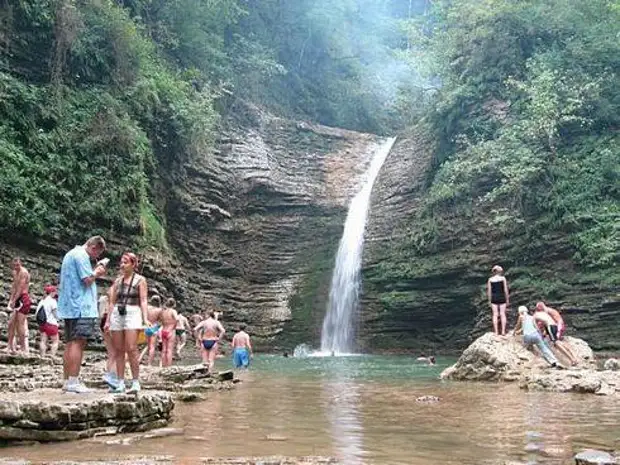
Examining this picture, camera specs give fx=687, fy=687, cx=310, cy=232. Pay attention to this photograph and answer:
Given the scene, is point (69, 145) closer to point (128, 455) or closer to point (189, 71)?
point (189, 71)

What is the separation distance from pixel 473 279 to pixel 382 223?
469 centimetres

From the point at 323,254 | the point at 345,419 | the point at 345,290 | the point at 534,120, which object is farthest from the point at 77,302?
the point at 323,254

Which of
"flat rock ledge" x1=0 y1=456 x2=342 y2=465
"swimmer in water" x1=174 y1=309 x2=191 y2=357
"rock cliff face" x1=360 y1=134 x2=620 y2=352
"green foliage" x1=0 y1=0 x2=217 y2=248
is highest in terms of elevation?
"green foliage" x1=0 y1=0 x2=217 y2=248

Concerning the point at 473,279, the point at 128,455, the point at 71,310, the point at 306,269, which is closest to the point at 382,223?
the point at 306,269

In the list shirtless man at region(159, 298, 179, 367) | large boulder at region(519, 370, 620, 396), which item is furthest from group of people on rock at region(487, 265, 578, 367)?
shirtless man at region(159, 298, 179, 367)

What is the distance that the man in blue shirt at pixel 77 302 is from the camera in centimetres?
629

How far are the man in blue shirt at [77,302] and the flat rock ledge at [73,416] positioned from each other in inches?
29.3

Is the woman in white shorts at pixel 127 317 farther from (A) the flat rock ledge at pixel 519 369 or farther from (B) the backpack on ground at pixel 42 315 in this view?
(B) the backpack on ground at pixel 42 315

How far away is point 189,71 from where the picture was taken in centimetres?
2638

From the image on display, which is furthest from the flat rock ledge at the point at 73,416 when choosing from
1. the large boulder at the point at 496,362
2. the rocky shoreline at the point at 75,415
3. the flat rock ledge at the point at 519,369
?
the large boulder at the point at 496,362

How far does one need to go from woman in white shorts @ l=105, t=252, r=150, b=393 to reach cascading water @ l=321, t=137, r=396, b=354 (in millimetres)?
15959

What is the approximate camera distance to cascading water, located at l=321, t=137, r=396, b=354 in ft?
74.6

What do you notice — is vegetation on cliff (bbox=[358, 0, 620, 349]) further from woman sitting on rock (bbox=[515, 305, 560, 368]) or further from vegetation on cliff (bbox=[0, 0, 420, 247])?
vegetation on cliff (bbox=[0, 0, 420, 247])

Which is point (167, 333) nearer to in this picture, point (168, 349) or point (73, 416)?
point (168, 349)
